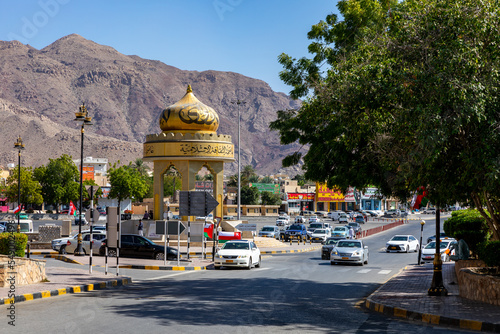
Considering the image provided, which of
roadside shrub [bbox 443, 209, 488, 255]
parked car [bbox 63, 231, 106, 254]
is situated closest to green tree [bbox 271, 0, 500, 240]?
roadside shrub [bbox 443, 209, 488, 255]

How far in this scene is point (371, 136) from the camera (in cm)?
1603

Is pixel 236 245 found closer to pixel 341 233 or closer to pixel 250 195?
pixel 341 233

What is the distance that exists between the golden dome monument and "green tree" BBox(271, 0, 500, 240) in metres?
23.4

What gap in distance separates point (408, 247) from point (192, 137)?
17.4 m

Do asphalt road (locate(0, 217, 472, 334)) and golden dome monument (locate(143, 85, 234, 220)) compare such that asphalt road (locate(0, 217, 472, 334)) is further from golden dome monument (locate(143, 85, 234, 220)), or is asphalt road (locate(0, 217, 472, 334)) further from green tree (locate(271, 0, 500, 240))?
golden dome monument (locate(143, 85, 234, 220))

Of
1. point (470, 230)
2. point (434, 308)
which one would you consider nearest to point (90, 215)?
point (434, 308)

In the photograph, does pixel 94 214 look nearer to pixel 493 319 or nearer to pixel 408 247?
pixel 493 319

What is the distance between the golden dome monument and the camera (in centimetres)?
4072

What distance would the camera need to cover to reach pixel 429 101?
1361 centimetres

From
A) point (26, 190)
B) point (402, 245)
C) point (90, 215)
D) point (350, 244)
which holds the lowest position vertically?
point (402, 245)

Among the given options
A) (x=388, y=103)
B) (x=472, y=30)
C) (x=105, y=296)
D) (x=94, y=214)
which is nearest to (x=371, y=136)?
(x=388, y=103)

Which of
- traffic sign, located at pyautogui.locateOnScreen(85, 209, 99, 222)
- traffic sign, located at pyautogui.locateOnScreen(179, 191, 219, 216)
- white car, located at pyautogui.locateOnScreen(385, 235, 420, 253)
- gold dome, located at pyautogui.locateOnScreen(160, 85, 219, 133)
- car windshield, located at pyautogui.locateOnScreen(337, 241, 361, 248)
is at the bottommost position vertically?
white car, located at pyautogui.locateOnScreen(385, 235, 420, 253)

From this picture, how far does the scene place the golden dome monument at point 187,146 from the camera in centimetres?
4072

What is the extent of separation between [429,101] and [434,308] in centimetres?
494
